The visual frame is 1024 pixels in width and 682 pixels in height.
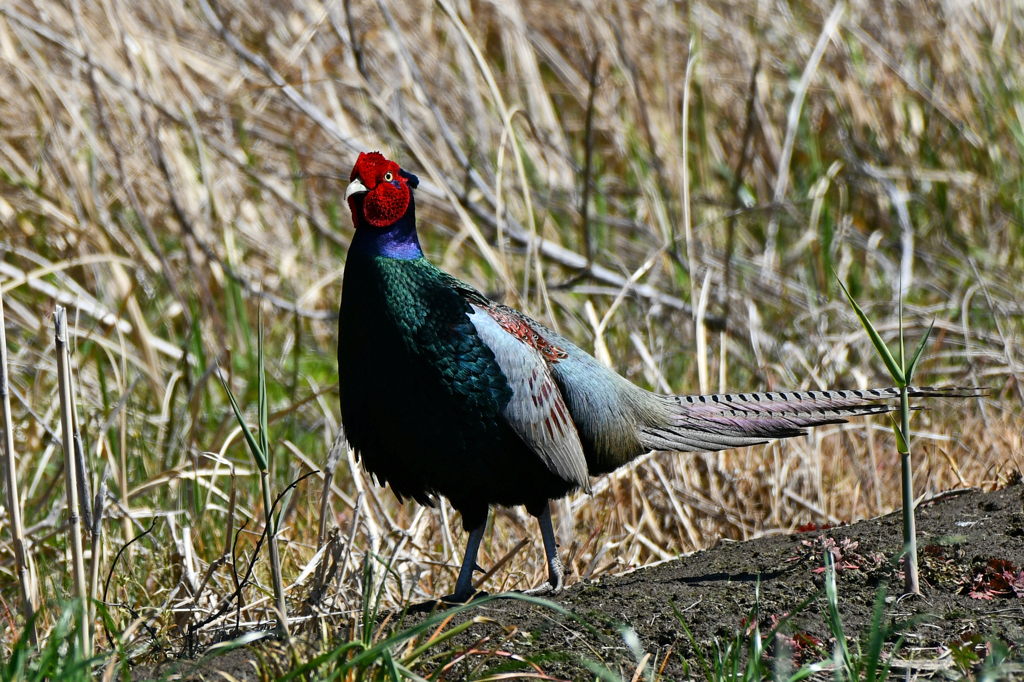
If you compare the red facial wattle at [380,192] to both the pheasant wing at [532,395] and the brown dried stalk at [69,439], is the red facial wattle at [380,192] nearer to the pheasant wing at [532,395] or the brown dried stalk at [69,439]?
the pheasant wing at [532,395]

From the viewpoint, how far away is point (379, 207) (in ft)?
9.89

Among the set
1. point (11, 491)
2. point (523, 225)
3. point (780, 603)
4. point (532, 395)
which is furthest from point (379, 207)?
point (523, 225)

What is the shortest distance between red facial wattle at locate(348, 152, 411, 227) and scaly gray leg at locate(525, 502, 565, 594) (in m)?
1.03

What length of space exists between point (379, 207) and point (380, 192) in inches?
1.8

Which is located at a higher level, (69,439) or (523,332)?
(523,332)

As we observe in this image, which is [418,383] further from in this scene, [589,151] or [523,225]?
[523,225]

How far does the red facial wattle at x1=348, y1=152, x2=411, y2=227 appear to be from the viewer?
9.87ft

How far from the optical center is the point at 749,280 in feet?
19.1

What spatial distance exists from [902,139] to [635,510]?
12.6ft

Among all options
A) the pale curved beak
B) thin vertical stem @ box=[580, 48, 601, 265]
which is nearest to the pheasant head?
the pale curved beak

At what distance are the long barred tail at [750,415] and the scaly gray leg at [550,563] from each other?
1.40 ft

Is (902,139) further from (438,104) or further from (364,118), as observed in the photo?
(364,118)

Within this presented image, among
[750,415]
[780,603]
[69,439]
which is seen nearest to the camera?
[69,439]

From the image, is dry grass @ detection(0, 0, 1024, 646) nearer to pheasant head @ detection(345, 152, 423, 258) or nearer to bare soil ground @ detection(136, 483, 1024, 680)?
bare soil ground @ detection(136, 483, 1024, 680)
